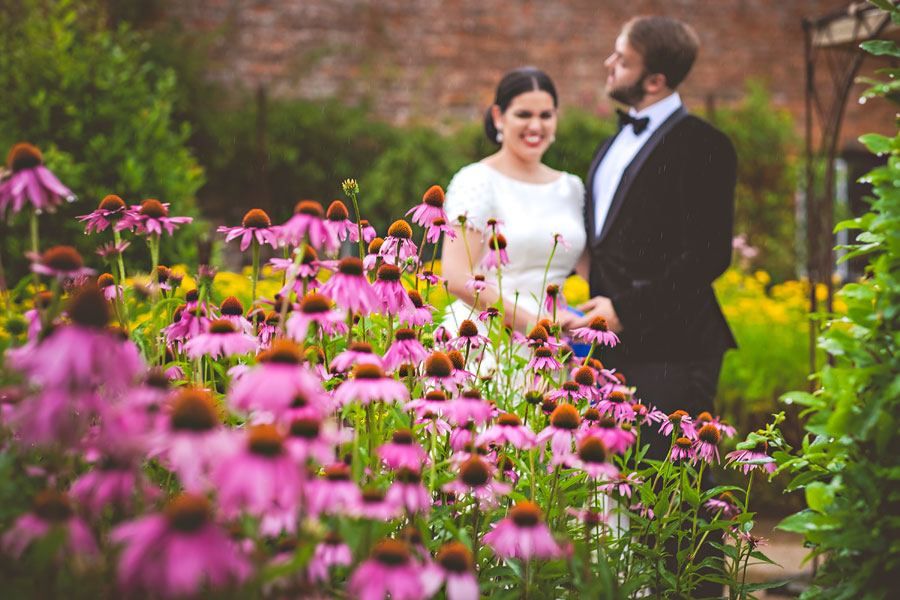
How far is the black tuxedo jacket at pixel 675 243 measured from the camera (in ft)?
7.91

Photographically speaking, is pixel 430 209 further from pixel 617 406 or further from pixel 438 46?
pixel 438 46

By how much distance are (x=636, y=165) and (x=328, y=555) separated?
1.98 m

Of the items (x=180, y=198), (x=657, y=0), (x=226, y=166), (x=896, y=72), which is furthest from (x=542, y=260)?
(x=657, y=0)

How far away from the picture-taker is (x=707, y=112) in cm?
773

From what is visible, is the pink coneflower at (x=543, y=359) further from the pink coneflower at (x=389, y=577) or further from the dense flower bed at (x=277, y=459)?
the pink coneflower at (x=389, y=577)

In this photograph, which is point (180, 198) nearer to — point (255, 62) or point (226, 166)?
point (226, 166)

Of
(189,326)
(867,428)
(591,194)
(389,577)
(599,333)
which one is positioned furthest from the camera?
(591,194)

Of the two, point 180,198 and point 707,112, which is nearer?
point 180,198

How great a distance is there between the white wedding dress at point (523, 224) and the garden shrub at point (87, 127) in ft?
4.95

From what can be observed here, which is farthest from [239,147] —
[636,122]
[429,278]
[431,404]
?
[431,404]

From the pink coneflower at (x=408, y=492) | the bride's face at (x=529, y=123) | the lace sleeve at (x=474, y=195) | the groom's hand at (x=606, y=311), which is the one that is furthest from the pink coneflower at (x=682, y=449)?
the bride's face at (x=529, y=123)

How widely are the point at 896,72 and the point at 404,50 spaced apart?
677cm

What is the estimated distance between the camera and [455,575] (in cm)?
85

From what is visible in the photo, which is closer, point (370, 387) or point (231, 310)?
point (370, 387)
